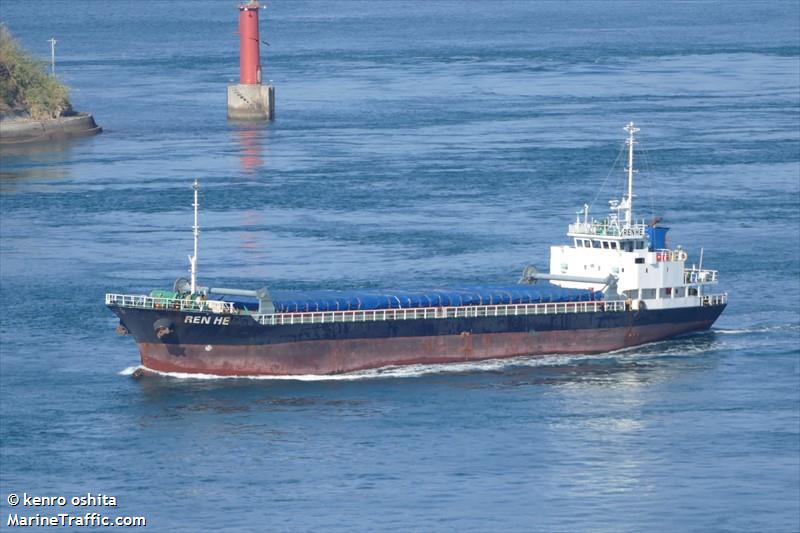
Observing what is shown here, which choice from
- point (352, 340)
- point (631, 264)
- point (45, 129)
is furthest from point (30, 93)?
point (352, 340)

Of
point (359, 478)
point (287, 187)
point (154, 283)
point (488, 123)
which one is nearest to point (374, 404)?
point (359, 478)

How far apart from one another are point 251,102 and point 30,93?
1553 centimetres

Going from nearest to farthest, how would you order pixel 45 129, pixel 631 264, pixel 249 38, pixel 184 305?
pixel 184 305
pixel 631 264
pixel 45 129
pixel 249 38

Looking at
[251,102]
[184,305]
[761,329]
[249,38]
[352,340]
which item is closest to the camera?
[184,305]

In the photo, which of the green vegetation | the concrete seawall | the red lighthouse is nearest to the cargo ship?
the concrete seawall

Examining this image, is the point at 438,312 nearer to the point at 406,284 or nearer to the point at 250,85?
the point at 406,284

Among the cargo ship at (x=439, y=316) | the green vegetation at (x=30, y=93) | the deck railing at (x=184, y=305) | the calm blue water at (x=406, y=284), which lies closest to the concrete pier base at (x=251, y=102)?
the calm blue water at (x=406, y=284)

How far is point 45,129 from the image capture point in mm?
140375

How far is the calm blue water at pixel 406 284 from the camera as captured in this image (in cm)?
5388

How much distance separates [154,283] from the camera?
270 ft

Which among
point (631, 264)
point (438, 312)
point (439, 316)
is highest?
point (631, 264)

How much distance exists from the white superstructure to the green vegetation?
73.8 m

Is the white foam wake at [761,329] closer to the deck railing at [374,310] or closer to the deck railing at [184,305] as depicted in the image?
the deck railing at [374,310]

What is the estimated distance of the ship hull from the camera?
65938 millimetres
